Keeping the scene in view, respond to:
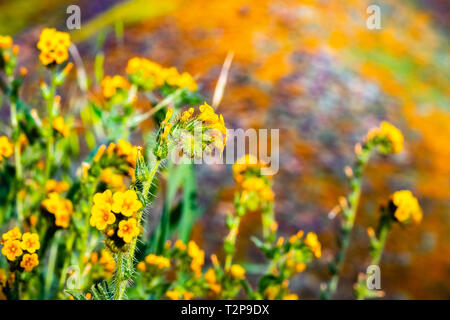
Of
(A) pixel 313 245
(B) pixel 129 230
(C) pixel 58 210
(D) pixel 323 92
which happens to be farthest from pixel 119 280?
(D) pixel 323 92

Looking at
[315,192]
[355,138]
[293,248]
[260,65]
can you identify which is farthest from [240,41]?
A: [293,248]

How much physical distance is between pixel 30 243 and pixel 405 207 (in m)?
0.78

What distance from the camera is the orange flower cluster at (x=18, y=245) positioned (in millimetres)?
846

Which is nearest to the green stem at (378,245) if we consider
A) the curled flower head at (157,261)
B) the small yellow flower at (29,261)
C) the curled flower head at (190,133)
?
the curled flower head at (157,261)

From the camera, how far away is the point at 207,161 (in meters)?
1.72

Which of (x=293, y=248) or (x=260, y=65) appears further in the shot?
(x=260, y=65)

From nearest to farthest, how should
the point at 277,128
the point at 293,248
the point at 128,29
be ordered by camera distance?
the point at 293,248 < the point at 277,128 < the point at 128,29

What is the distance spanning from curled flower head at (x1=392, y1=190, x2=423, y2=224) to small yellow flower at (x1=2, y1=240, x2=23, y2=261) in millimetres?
779

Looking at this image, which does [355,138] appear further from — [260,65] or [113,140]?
[113,140]

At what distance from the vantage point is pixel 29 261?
88cm

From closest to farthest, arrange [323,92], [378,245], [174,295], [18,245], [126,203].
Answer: [126,203], [18,245], [174,295], [378,245], [323,92]

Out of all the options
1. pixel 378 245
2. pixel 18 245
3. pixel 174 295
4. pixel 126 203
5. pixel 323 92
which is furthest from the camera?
pixel 323 92

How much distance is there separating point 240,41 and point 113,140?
1.23 metres

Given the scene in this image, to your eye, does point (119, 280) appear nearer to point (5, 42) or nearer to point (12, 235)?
point (12, 235)
